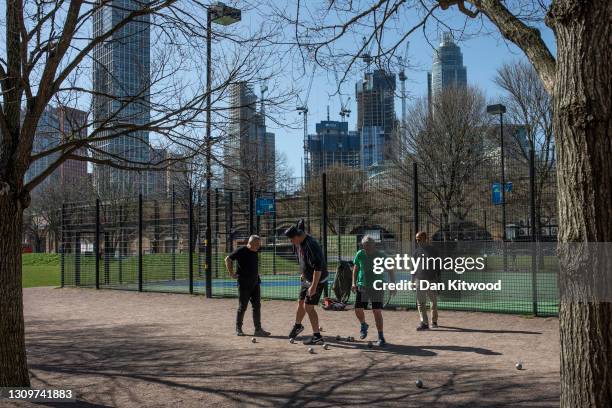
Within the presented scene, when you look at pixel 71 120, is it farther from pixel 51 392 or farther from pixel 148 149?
pixel 51 392

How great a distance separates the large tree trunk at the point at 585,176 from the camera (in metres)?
3.28

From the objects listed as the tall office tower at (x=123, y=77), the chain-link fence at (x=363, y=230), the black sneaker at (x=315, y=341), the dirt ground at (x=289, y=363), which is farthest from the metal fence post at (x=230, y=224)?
the tall office tower at (x=123, y=77)

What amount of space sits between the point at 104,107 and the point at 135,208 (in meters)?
17.2

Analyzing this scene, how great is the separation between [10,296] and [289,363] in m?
3.74

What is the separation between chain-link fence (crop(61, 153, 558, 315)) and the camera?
13852mm

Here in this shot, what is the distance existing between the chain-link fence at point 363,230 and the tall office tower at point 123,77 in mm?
6700

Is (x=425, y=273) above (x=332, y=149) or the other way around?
the other way around

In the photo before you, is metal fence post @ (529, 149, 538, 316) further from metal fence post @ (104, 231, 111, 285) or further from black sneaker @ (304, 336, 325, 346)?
metal fence post @ (104, 231, 111, 285)

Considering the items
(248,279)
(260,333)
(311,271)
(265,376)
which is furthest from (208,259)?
(265,376)

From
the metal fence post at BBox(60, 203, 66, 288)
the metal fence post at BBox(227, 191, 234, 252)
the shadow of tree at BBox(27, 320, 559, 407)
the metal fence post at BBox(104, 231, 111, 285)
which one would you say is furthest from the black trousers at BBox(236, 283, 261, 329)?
the metal fence post at BBox(60, 203, 66, 288)

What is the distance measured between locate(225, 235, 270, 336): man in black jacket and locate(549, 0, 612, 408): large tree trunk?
8.02m

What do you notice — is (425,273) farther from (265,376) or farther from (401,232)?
(401,232)

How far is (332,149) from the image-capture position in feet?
188

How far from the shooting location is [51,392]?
677cm
